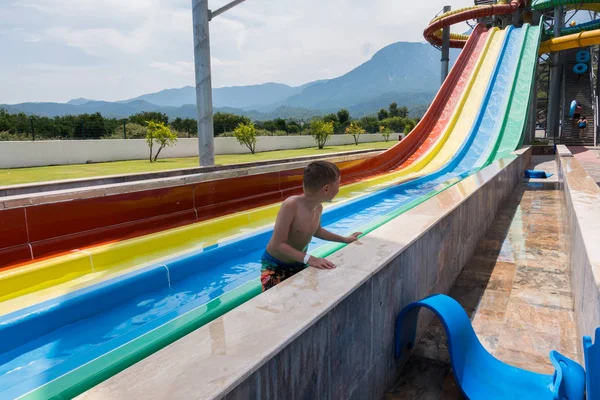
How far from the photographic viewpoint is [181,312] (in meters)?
3.27

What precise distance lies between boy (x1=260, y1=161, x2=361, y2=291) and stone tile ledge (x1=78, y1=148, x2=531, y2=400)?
282 mm

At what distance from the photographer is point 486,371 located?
2.13 m

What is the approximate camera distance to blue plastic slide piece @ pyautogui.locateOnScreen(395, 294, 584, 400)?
186cm

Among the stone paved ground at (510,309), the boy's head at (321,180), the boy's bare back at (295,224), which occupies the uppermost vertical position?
the boy's head at (321,180)

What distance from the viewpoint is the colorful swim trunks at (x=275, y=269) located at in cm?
257

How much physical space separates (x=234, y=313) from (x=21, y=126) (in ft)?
62.6

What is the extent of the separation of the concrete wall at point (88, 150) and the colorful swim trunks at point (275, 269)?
46.9ft

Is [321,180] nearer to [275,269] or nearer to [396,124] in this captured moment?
[275,269]

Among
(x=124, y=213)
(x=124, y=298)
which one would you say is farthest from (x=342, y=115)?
(x=124, y=298)

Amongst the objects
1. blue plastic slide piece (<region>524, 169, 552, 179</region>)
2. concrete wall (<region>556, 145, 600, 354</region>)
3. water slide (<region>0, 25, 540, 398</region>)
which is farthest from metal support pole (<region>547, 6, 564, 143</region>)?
concrete wall (<region>556, 145, 600, 354</region>)

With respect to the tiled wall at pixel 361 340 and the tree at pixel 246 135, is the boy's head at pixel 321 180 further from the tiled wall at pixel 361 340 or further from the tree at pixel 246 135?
the tree at pixel 246 135

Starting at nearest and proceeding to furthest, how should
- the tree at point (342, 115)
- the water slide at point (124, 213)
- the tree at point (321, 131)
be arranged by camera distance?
1. the water slide at point (124, 213)
2. the tree at point (321, 131)
3. the tree at point (342, 115)

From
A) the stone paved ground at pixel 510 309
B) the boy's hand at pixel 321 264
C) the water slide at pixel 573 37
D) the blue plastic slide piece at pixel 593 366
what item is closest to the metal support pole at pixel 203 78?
the stone paved ground at pixel 510 309

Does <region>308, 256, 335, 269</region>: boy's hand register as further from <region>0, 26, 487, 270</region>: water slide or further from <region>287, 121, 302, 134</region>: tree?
<region>287, 121, 302, 134</region>: tree
